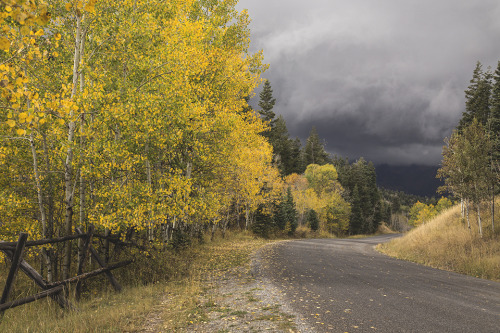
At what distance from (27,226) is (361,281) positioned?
36.2 ft

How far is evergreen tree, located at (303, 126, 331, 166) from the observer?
8075 centimetres

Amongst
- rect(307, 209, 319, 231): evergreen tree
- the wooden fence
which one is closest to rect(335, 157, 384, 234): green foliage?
rect(307, 209, 319, 231): evergreen tree

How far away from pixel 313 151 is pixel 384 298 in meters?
76.7

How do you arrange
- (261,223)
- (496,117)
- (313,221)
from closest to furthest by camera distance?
(496,117), (261,223), (313,221)

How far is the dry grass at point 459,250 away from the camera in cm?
1268

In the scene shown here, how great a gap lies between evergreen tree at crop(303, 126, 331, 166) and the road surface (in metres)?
69.6

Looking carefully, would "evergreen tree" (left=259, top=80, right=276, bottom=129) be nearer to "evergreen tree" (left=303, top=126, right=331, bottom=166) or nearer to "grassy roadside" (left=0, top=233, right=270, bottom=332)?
"evergreen tree" (left=303, top=126, right=331, bottom=166)

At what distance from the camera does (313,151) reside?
8225 centimetres

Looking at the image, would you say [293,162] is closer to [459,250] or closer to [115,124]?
[459,250]

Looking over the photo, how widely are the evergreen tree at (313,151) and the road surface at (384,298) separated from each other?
69626 mm

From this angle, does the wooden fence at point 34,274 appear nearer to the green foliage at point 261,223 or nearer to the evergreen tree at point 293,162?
the green foliage at point 261,223

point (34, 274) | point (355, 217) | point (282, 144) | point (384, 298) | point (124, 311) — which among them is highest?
point (282, 144)

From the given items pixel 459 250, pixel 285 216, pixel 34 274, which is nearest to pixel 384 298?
pixel 34 274

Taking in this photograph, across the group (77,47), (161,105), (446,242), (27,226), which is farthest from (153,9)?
(446,242)
